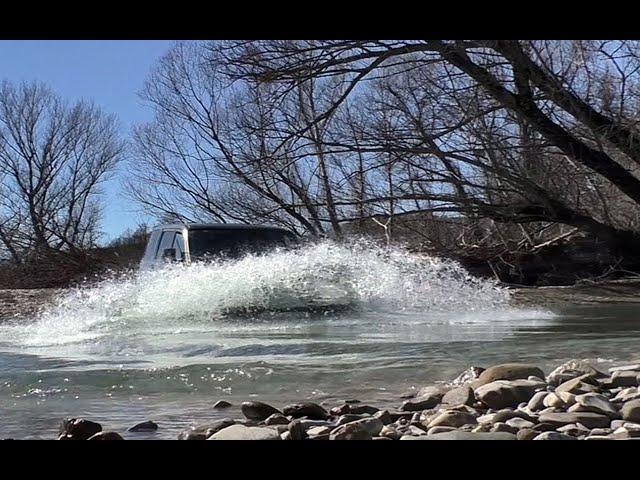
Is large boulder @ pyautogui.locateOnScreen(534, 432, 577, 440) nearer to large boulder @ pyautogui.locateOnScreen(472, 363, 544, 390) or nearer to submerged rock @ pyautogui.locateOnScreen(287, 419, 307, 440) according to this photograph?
submerged rock @ pyautogui.locateOnScreen(287, 419, 307, 440)

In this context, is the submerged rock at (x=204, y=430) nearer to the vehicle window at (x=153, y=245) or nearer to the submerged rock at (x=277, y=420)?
the submerged rock at (x=277, y=420)

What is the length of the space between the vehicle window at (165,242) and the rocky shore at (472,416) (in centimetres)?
696

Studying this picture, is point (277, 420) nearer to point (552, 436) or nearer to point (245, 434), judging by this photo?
point (245, 434)

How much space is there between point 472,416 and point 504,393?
2.00ft

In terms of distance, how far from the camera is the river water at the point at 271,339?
559cm

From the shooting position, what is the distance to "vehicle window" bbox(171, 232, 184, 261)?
11446 mm

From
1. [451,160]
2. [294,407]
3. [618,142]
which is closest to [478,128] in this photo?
[451,160]

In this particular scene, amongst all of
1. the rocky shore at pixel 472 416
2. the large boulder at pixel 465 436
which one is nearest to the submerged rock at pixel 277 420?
the rocky shore at pixel 472 416

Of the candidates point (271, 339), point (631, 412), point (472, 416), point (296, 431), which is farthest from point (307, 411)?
point (271, 339)

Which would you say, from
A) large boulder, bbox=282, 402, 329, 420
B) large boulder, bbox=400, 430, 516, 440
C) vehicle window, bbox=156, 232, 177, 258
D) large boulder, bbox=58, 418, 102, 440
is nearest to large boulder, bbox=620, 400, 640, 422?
large boulder, bbox=400, 430, 516, 440
